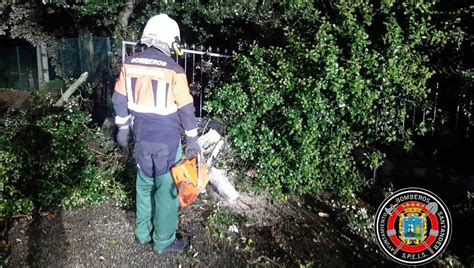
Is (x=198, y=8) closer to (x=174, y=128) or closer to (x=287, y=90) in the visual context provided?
(x=287, y=90)

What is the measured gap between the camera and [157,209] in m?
3.98

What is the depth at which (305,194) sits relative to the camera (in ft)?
18.2

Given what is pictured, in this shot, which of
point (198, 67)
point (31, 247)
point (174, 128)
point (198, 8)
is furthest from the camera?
point (198, 8)

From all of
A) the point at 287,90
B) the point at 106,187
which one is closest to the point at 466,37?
the point at 287,90

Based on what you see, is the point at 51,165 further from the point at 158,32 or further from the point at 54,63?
the point at 54,63

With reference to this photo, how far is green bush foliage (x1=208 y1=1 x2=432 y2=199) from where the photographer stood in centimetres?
467

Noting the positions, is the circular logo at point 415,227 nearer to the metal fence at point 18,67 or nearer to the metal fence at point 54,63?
the metal fence at point 54,63

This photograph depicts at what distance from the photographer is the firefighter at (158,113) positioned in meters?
3.71

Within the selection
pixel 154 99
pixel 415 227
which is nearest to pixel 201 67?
pixel 154 99

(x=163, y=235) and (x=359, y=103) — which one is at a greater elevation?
(x=359, y=103)

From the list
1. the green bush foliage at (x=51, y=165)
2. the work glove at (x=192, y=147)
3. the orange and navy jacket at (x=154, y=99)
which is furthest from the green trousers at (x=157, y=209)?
the green bush foliage at (x=51, y=165)

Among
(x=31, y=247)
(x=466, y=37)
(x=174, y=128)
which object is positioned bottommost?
(x=31, y=247)

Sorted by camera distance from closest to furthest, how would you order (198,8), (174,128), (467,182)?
(174,128), (467,182), (198,8)

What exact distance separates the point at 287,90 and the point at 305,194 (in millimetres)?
1449
